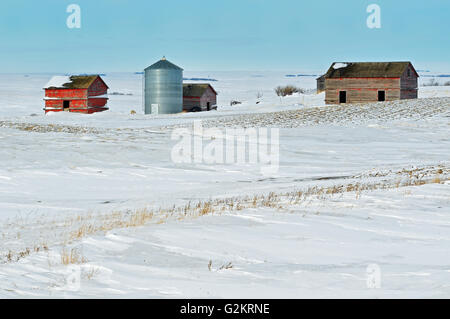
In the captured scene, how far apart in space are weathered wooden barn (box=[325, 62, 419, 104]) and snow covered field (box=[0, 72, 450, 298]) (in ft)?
125

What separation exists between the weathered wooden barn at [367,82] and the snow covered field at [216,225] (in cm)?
3815

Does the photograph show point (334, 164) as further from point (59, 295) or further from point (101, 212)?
point (59, 295)

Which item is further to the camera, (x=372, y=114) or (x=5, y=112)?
(x=5, y=112)

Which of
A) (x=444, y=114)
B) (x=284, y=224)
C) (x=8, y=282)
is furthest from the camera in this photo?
(x=444, y=114)

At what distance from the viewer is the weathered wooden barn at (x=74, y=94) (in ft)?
224

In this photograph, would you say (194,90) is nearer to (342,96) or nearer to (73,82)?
(73,82)

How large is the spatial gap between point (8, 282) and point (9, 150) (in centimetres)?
1695

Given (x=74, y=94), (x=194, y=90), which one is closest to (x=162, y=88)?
(x=194, y=90)

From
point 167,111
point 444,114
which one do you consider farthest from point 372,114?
point 167,111

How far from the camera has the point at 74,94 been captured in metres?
68.6

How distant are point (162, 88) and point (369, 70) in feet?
74.6

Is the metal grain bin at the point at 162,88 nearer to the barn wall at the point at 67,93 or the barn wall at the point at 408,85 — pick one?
the barn wall at the point at 67,93

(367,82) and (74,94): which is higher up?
(367,82)
